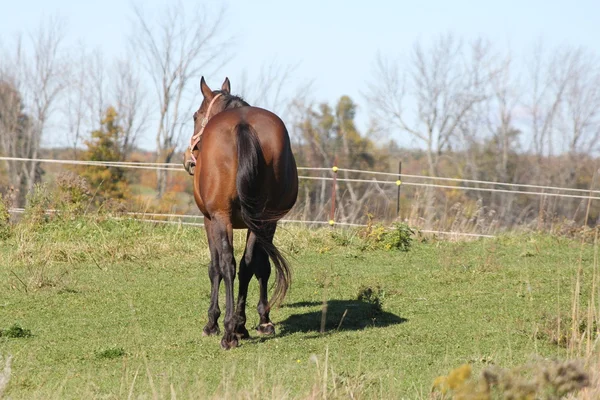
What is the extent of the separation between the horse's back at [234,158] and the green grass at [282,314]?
3.44 ft

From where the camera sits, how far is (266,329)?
22.8 feet

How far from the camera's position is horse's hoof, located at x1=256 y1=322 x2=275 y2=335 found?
22.7 ft

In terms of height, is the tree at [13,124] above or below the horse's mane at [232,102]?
above

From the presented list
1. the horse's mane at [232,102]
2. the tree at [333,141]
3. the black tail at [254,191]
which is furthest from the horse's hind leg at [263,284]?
the tree at [333,141]

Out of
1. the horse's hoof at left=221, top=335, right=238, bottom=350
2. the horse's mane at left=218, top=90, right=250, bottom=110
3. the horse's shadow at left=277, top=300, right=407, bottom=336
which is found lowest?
the horse's hoof at left=221, top=335, right=238, bottom=350

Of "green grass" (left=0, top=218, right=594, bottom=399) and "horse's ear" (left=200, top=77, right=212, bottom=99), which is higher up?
"horse's ear" (left=200, top=77, right=212, bottom=99)

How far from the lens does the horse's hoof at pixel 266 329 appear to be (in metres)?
6.93

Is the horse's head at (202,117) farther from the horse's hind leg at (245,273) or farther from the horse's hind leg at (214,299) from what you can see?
the horse's hind leg at (245,273)

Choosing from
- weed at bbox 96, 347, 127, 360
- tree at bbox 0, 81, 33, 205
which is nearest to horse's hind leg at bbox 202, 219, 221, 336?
weed at bbox 96, 347, 127, 360

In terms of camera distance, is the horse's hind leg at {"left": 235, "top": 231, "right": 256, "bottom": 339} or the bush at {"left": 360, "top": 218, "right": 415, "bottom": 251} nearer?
the horse's hind leg at {"left": 235, "top": 231, "right": 256, "bottom": 339}

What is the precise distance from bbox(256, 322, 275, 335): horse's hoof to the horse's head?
4.92 feet

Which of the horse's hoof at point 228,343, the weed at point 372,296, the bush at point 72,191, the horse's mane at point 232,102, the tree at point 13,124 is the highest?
the tree at point 13,124

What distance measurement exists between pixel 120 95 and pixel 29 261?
33409 millimetres

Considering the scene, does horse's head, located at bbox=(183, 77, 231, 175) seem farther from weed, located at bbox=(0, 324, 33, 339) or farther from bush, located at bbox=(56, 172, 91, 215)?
bush, located at bbox=(56, 172, 91, 215)
